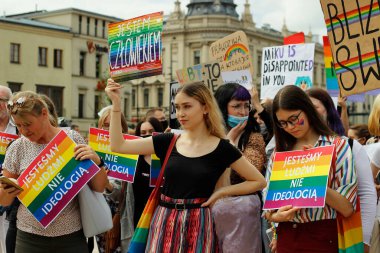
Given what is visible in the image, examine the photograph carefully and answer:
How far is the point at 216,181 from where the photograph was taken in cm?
399

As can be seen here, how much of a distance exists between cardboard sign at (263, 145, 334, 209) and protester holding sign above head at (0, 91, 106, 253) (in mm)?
1103

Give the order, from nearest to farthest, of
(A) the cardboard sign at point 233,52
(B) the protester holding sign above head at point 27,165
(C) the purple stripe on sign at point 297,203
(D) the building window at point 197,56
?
(C) the purple stripe on sign at point 297,203, (B) the protester holding sign above head at point 27,165, (A) the cardboard sign at point 233,52, (D) the building window at point 197,56

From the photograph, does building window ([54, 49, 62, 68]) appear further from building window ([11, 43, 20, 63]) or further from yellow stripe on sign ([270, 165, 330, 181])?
yellow stripe on sign ([270, 165, 330, 181])

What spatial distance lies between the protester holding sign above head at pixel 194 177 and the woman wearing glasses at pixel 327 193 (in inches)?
13.1

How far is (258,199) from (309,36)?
88.4 metres

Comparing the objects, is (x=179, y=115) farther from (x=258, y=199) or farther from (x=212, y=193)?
(x=258, y=199)

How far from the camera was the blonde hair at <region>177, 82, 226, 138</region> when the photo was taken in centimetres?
406

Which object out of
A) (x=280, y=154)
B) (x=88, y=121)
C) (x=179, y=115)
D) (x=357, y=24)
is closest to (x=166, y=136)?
(x=179, y=115)

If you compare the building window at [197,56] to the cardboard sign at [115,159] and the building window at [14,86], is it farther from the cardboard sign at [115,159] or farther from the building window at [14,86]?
the cardboard sign at [115,159]

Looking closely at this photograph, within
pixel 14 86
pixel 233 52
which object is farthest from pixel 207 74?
pixel 14 86

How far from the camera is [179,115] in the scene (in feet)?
13.3

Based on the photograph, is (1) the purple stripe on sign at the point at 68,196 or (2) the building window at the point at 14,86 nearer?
(1) the purple stripe on sign at the point at 68,196

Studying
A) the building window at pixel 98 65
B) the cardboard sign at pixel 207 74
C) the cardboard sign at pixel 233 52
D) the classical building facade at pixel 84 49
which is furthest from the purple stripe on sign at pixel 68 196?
the building window at pixel 98 65

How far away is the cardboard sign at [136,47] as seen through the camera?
539 centimetres
